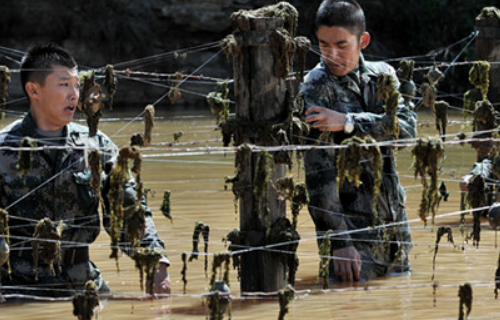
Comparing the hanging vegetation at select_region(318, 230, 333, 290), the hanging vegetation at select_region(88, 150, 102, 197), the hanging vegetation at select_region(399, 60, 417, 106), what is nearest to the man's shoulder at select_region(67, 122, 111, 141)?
the hanging vegetation at select_region(88, 150, 102, 197)

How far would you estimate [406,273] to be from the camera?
727 cm

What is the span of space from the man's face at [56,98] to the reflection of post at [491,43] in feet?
14.7

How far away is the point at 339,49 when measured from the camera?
268 inches

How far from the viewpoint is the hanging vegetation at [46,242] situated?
554 centimetres

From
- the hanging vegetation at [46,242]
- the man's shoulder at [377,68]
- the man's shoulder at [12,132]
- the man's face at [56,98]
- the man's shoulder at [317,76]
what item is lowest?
the hanging vegetation at [46,242]

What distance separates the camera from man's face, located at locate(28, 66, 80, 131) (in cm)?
621

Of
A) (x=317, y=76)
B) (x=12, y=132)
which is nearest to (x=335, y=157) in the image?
(x=317, y=76)

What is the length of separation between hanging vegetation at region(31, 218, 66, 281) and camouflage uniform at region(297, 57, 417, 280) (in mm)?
1843

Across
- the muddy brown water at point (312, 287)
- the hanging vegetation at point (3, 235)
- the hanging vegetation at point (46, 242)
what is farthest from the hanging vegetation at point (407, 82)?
the hanging vegetation at point (3, 235)

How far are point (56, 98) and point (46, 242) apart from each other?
3.33 feet

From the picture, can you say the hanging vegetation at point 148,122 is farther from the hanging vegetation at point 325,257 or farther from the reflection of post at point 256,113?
the hanging vegetation at point 325,257

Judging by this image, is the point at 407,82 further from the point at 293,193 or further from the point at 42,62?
the point at 42,62

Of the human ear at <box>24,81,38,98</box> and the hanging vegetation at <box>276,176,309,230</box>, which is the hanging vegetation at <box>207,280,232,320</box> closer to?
the hanging vegetation at <box>276,176,309,230</box>

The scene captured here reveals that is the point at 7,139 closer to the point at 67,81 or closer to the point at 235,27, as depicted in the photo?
the point at 67,81
